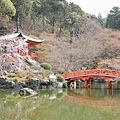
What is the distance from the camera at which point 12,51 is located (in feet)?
76.6

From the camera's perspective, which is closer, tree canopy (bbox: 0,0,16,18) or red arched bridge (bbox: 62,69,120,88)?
red arched bridge (bbox: 62,69,120,88)

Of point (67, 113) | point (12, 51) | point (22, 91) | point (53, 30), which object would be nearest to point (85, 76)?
point (12, 51)

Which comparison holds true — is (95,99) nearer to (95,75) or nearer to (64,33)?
(95,75)

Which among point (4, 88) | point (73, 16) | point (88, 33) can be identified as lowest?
point (4, 88)

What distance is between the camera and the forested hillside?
90.5ft

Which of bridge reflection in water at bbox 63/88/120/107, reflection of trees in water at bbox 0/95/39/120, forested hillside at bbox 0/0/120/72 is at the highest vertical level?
forested hillside at bbox 0/0/120/72

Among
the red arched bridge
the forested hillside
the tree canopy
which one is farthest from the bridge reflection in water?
the tree canopy

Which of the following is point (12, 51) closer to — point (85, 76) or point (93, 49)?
point (85, 76)

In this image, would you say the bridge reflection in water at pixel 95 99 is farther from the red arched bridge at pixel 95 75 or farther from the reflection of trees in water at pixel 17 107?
the red arched bridge at pixel 95 75

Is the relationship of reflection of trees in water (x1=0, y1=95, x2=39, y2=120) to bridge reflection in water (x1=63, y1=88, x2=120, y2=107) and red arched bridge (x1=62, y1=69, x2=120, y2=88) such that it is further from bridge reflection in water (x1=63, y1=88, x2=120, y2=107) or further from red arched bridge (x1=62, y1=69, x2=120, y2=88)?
red arched bridge (x1=62, y1=69, x2=120, y2=88)

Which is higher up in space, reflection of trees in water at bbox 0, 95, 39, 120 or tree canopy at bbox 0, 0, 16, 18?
tree canopy at bbox 0, 0, 16, 18

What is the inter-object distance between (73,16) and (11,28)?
8.76 meters

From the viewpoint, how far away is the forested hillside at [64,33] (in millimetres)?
27594

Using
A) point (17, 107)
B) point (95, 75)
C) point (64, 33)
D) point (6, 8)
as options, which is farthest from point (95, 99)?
point (64, 33)
